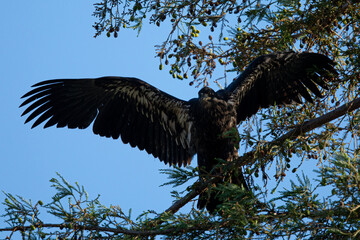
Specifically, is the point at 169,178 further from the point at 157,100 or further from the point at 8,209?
the point at 157,100

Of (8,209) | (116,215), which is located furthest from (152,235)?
(8,209)

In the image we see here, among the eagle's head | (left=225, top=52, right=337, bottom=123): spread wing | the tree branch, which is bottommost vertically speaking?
the tree branch

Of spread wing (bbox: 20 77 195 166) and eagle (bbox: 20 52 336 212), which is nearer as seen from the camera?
eagle (bbox: 20 52 336 212)

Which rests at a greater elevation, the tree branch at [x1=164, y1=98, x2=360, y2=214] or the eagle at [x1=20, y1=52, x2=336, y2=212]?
the eagle at [x1=20, y1=52, x2=336, y2=212]

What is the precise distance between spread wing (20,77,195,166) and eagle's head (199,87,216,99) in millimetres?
394

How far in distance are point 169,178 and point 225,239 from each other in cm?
72

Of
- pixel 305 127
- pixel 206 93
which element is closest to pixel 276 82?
pixel 206 93

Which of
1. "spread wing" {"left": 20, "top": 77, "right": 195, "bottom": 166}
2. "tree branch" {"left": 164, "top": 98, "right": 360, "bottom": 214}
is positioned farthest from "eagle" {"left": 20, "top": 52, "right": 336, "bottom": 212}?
"tree branch" {"left": 164, "top": 98, "right": 360, "bottom": 214}

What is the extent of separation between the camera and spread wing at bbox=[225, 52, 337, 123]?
231 inches

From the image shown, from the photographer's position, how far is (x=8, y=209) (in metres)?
4.29

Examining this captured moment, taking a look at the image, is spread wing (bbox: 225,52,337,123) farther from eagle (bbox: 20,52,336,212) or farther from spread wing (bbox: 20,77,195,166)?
spread wing (bbox: 20,77,195,166)

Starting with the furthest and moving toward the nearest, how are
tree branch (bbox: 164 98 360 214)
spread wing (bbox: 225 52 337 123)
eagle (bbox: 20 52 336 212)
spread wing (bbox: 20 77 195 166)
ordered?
spread wing (bbox: 20 77 195 166), spread wing (bbox: 225 52 337 123), eagle (bbox: 20 52 336 212), tree branch (bbox: 164 98 360 214)

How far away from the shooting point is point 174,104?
6074mm

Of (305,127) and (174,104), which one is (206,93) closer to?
(174,104)
